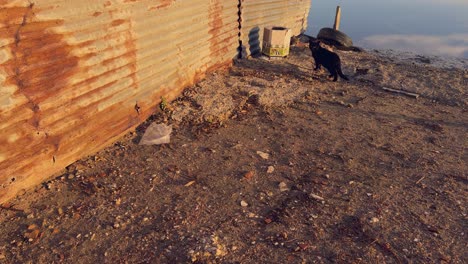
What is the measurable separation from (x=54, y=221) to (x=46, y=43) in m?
1.93

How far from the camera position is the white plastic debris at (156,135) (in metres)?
4.95

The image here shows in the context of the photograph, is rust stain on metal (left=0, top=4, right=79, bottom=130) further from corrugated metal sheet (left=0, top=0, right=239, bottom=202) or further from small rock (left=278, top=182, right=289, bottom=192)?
small rock (left=278, top=182, right=289, bottom=192)

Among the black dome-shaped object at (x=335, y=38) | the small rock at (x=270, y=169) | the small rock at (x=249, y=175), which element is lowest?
the black dome-shaped object at (x=335, y=38)

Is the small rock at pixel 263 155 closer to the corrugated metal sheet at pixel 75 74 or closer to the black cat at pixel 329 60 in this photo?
the corrugated metal sheet at pixel 75 74

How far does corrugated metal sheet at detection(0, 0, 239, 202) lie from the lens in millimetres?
3383

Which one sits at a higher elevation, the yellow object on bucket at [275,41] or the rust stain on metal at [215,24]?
the rust stain on metal at [215,24]

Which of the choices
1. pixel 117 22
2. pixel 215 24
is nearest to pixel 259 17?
pixel 215 24

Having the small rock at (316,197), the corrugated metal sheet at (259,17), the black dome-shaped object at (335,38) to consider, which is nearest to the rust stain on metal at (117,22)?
the small rock at (316,197)

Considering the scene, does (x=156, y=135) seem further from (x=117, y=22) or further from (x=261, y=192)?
(x=261, y=192)

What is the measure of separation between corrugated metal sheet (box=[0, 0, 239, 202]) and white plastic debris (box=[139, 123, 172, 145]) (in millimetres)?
317

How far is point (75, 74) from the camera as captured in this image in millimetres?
3986

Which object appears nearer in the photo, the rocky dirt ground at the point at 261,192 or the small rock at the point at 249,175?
the rocky dirt ground at the point at 261,192

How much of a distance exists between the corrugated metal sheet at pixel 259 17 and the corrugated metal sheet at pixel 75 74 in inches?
123

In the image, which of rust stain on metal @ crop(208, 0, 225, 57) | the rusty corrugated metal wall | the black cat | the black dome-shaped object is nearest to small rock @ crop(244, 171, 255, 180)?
the rusty corrugated metal wall
